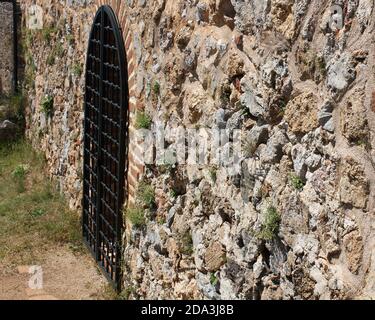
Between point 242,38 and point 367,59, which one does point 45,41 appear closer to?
point 242,38

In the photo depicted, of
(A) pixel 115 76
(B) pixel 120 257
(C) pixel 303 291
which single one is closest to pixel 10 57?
(A) pixel 115 76

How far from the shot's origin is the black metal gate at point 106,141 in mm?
5074

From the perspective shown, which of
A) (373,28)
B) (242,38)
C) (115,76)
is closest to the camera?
(373,28)

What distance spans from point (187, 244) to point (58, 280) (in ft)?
7.36

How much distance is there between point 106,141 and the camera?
5.83m

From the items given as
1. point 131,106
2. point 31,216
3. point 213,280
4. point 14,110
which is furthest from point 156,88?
point 14,110

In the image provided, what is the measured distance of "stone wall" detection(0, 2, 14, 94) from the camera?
36.3 feet

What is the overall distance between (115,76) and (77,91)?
4.88 feet

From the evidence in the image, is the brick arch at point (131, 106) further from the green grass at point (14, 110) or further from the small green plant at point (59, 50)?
the green grass at point (14, 110)

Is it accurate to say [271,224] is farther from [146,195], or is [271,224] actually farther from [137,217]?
[137,217]

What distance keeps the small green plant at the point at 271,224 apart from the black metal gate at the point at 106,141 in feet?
7.51

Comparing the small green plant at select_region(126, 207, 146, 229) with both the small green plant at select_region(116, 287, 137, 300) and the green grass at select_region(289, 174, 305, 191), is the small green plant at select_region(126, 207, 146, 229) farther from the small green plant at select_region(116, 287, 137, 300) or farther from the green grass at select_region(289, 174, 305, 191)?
the green grass at select_region(289, 174, 305, 191)

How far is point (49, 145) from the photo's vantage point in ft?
27.8

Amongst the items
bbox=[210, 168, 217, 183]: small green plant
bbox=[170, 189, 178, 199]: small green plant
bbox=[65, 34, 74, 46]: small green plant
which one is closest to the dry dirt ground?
bbox=[170, 189, 178, 199]: small green plant
